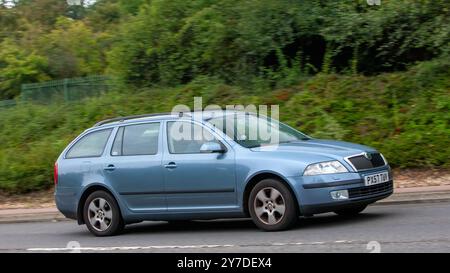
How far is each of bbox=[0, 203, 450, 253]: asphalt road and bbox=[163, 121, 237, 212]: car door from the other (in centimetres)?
49

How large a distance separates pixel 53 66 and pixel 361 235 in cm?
2555

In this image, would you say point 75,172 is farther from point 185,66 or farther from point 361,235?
point 185,66

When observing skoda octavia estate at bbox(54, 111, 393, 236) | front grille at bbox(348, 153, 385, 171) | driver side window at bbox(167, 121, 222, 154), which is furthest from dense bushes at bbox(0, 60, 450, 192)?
driver side window at bbox(167, 121, 222, 154)

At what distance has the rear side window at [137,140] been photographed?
10570 mm

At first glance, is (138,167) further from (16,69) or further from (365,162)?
(16,69)

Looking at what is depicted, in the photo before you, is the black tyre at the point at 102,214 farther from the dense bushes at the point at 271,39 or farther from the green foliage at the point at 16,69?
the green foliage at the point at 16,69

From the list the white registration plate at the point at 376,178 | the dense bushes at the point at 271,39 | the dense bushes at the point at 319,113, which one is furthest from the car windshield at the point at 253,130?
the dense bushes at the point at 271,39

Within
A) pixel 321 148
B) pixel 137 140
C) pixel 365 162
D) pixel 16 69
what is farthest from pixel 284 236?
pixel 16 69

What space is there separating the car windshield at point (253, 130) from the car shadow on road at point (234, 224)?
1167 millimetres

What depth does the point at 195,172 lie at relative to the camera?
991 centimetres

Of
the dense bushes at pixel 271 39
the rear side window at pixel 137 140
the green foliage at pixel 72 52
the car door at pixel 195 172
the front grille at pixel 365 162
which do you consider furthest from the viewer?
the green foliage at pixel 72 52

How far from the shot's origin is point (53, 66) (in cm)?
3231
